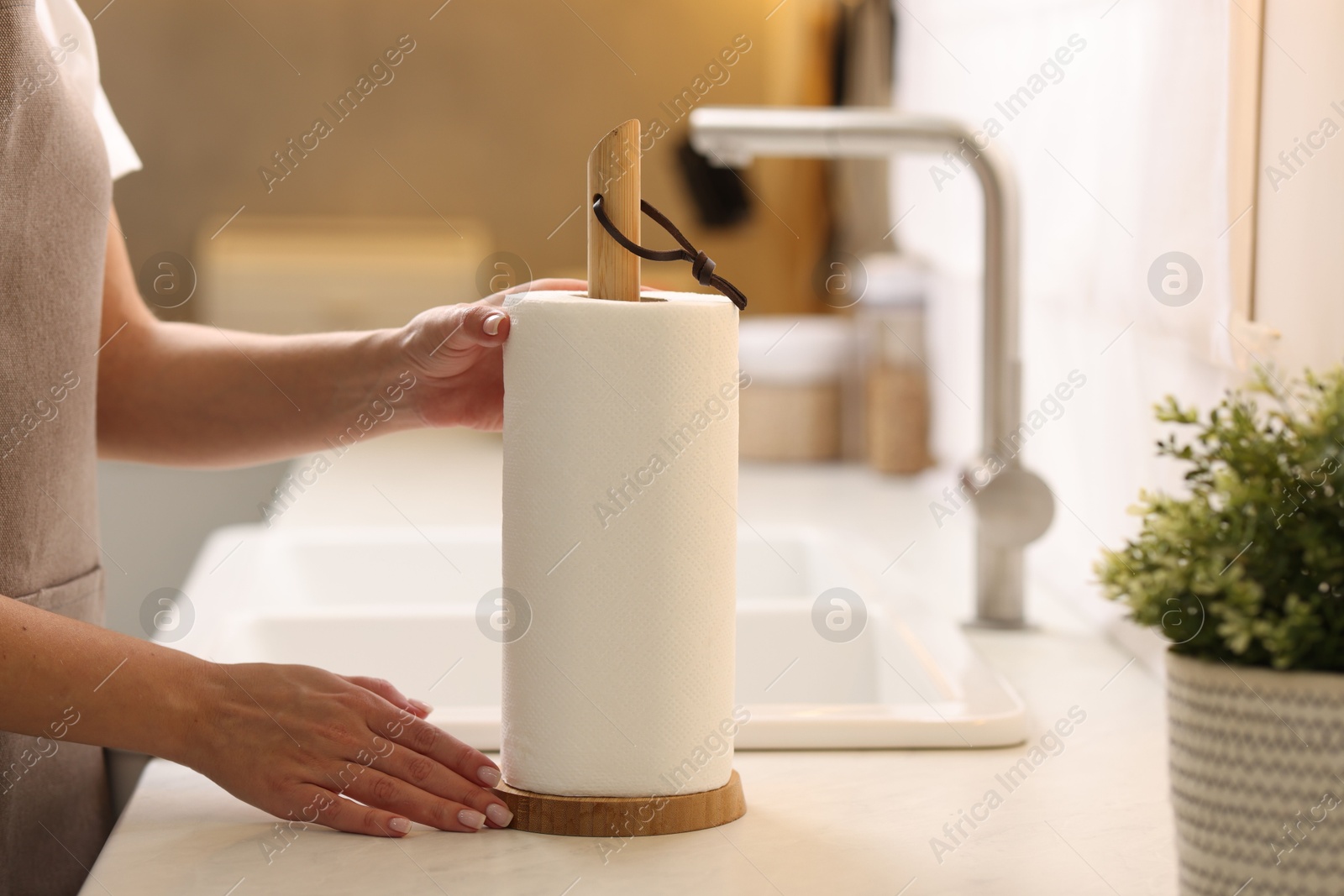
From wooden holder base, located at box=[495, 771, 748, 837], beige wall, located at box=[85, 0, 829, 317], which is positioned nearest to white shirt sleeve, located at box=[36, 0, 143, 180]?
wooden holder base, located at box=[495, 771, 748, 837]

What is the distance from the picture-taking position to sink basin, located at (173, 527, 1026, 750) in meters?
0.75

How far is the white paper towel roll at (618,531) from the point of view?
0.56 m

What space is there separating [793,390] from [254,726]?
1310 millimetres

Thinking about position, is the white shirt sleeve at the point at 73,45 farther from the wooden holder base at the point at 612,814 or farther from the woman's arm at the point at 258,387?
→ the wooden holder base at the point at 612,814

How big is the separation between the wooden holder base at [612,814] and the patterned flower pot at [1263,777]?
0.23 metres

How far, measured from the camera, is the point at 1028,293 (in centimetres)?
130

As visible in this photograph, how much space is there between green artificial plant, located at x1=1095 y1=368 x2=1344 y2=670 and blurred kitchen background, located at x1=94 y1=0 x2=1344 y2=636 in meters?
0.31

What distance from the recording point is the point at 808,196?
2920mm

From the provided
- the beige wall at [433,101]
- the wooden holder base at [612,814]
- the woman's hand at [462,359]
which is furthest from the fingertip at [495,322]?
the beige wall at [433,101]

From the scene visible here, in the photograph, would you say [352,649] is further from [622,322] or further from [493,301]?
[622,322]

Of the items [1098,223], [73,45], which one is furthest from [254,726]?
[1098,223]

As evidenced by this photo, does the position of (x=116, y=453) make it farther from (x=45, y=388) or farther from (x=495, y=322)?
(x=495, y=322)

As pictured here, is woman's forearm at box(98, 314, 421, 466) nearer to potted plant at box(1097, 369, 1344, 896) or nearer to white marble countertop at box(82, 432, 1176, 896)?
white marble countertop at box(82, 432, 1176, 896)

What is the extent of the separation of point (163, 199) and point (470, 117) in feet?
2.33
